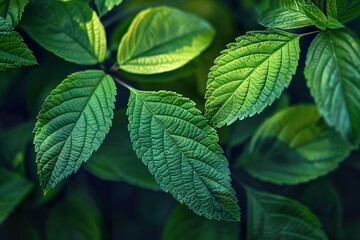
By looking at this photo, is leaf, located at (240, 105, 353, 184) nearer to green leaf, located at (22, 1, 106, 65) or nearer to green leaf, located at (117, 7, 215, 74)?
green leaf, located at (117, 7, 215, 74)

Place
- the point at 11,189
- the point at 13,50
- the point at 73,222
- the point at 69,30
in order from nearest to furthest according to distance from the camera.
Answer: the point at 13,50 < the point at 69,30 < the point at 11,189 < the point at 73,222

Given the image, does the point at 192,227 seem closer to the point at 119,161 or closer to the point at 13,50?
the point at 119,161

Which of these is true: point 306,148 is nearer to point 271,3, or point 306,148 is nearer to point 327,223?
point 327,223

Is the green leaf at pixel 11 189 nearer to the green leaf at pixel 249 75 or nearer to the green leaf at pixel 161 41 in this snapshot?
the green leaf at pixel 161 41

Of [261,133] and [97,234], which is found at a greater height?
[261,133]

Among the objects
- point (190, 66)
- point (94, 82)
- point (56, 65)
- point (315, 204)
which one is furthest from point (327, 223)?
point (56, 65)

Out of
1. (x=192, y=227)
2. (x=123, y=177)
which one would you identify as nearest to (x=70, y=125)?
(x=123, y=177)

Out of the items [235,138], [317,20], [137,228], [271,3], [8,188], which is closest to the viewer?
[317,20]
